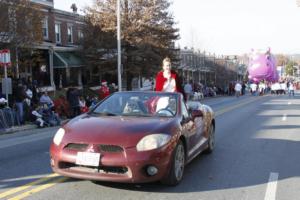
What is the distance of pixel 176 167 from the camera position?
255 inches

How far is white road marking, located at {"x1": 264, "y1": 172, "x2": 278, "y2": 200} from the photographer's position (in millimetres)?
6168

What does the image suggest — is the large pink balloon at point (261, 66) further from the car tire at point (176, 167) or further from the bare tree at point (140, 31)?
the car tire at point (176, 167)

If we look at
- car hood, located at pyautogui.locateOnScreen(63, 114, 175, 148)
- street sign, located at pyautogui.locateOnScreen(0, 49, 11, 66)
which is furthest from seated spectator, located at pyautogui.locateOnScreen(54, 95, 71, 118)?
car hood, located at pyautogui.locateOnScreen(63, 114, 175, 148)

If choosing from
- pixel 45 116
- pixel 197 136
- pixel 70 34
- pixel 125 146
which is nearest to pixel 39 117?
pixel 45 116

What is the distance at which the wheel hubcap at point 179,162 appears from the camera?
6.50m

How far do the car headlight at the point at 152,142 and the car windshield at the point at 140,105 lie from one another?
2.98 feet

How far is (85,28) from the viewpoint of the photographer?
3588cm

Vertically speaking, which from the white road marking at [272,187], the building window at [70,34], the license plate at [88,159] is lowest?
the white road marking at [272,187]

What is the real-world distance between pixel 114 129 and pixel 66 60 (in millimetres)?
27409

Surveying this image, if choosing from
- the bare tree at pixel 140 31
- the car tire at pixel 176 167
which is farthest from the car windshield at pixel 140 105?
the bare tree at pixel 140 31

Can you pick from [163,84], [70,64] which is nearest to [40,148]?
[163,84]

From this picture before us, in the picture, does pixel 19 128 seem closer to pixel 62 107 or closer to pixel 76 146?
pixel 62 107

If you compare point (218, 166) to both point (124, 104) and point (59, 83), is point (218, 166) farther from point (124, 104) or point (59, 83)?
point (59, 83)

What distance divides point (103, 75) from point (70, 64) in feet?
17.0
